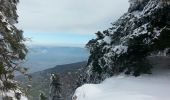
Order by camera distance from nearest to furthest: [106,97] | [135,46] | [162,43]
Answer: [106,97] < [162,43] < [135,46]

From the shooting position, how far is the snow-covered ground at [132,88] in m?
16.1

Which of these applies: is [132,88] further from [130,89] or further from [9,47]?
[9,47]

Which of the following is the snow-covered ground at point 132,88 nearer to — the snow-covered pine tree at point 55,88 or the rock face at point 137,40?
the rock face at point 137,40

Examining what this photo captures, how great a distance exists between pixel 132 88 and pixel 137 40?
8.33ft

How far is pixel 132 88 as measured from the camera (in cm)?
1770

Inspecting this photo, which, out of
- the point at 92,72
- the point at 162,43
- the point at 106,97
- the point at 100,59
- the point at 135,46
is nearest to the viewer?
the point at 106,97

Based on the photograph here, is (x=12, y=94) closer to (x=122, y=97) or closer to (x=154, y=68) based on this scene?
(x=122, y=97)

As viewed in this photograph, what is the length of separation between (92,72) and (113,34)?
10.9ft

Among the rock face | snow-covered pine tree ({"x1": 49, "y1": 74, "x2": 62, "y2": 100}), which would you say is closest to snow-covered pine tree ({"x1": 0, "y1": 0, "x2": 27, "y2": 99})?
the rock face

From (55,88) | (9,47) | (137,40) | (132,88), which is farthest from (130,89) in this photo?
(55,88)

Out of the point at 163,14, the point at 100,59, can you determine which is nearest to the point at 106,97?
the point at 163,14

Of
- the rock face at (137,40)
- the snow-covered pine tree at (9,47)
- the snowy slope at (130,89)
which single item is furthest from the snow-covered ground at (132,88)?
the snow-covered pine tree at (9,47)

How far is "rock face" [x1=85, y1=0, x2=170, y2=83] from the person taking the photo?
18625mm

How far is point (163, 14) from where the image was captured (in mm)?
19156
